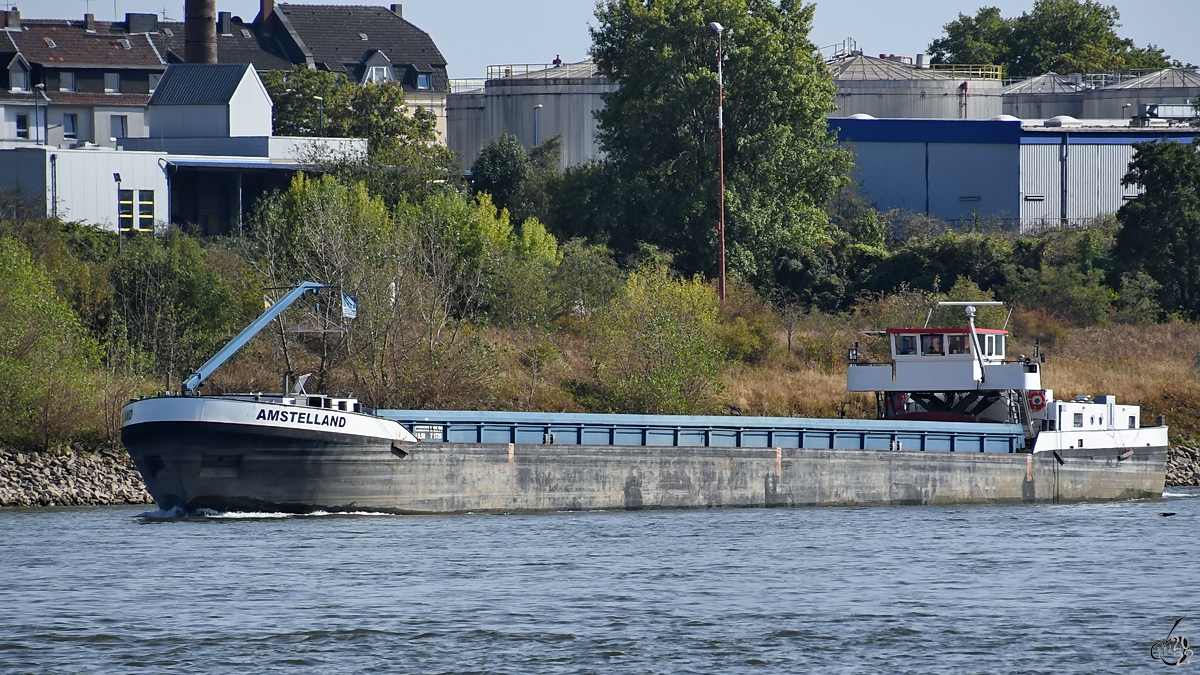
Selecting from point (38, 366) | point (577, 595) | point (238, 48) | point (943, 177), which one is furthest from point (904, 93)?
point (577, 595)

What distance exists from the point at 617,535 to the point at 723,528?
299cm

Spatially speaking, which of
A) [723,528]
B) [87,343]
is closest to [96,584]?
[723,528]

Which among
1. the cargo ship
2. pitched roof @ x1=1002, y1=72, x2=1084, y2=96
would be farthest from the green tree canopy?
the cargo ship

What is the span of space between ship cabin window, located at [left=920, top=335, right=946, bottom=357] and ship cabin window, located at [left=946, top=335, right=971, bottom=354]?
0.61 feet

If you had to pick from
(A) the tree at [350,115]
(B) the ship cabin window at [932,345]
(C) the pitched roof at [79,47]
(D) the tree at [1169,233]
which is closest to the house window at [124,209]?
(A) the tree at [350,115]

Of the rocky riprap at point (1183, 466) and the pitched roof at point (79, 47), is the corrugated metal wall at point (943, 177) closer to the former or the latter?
the rocky riprap at point (1183, 466)

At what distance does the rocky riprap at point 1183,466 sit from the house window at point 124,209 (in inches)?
1603

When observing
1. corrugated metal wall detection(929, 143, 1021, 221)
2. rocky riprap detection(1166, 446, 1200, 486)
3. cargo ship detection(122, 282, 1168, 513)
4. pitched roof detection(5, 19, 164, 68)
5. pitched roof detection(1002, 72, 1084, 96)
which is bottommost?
rocky riprap detection(1166, 446, 1200, 486)

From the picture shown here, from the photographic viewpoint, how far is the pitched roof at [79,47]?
303ft

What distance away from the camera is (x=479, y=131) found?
93.3 meters

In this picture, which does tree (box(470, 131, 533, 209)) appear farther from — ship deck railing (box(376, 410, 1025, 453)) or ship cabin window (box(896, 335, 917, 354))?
ship deck railing (box(376, 410, 1025, 453))

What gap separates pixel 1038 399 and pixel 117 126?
62.7m

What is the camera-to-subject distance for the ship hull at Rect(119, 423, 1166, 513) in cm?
3309

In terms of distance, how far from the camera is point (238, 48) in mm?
106625
